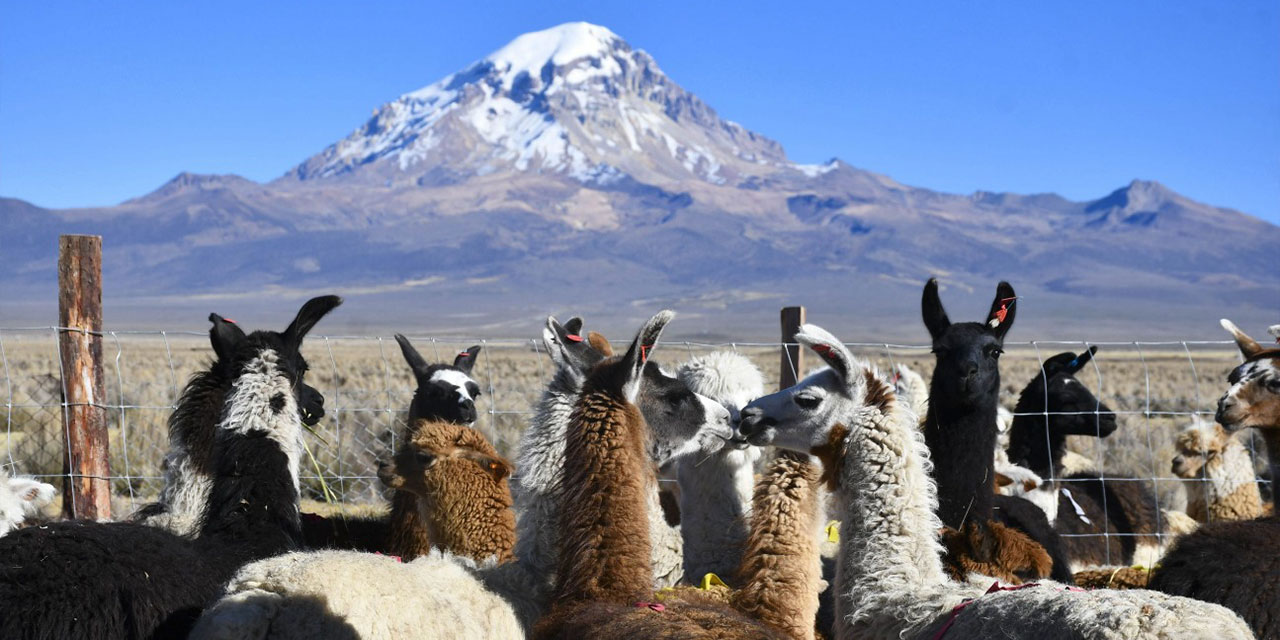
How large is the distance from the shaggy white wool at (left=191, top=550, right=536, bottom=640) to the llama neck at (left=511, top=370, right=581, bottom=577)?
20 cm

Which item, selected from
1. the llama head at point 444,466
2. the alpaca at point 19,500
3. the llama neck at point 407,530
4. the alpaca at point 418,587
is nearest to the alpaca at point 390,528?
the llama neck at point 407,530

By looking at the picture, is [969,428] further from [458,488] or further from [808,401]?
[458,488]

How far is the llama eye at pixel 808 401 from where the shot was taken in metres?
4.38

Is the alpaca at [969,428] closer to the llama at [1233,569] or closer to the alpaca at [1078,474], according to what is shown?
the llama at [1233,569]

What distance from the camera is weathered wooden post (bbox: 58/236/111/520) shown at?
664 cm

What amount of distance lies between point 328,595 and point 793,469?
181 cm

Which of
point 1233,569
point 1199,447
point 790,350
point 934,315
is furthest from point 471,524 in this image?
point 1199,447

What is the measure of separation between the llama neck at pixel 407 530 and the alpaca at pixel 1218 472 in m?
6.06

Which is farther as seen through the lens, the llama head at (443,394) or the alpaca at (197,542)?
the llama head at (443,394)

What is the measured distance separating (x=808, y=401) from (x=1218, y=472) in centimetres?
584

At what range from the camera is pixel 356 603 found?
364cm

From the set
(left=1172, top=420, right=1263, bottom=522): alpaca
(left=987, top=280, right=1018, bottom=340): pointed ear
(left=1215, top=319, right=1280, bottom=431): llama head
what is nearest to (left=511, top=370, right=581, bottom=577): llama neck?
(left=987, top=280, right=1018, bottom=340): pointed ear

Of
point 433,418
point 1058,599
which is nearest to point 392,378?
point 433,418

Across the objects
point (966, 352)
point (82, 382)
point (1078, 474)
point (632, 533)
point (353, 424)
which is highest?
Answer: point (966, 352)
